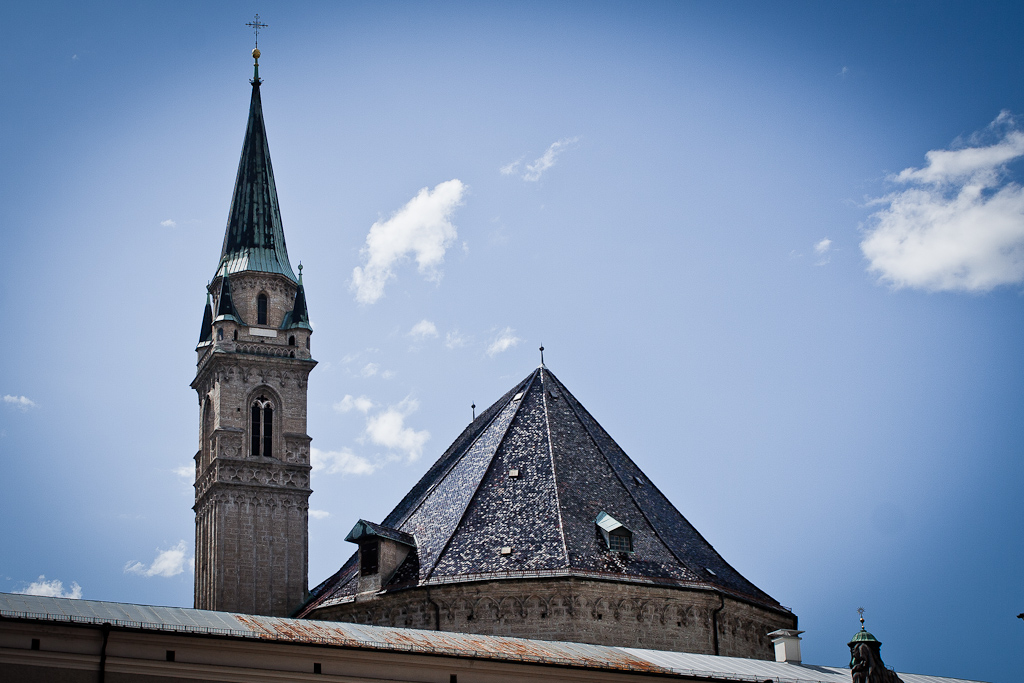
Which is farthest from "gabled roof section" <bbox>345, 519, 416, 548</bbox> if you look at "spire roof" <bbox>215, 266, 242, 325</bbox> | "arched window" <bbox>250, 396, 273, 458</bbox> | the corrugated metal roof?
"spire roof" <bbox>215, 266, 242, 325</bbox>

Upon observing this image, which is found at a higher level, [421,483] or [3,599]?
[421,483]

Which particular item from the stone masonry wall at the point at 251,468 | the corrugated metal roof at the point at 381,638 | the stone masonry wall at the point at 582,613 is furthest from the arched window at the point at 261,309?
the corrugated metal roof at the point at 381,638

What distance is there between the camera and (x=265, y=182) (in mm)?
57469

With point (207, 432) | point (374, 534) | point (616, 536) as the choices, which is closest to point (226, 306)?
point (207, 432)

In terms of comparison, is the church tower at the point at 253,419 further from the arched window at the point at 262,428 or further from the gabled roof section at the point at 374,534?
the gabled roof section at the point at 374,534

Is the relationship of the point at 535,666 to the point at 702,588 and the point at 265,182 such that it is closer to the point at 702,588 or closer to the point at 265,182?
the point at 702,588

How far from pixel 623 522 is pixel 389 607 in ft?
22.9

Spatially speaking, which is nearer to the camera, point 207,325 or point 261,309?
point 261,309

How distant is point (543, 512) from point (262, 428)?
16581 millimetres

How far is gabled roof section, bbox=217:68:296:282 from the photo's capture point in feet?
182

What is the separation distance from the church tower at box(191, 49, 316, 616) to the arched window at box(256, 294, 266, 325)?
0.05 metres

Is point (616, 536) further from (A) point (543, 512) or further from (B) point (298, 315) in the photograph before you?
(B) point (298, 315)

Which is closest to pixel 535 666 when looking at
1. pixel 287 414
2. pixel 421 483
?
pixel 421 483

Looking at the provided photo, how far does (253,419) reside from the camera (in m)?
52.8
